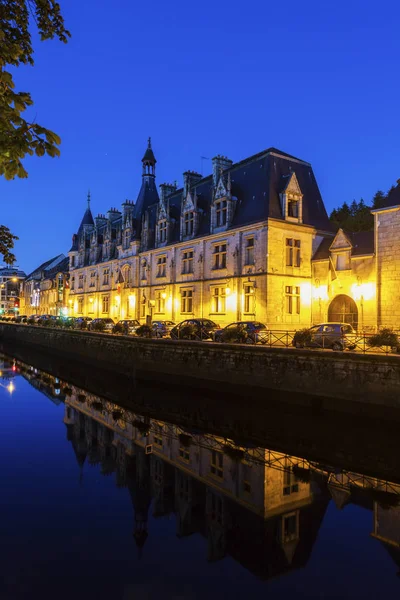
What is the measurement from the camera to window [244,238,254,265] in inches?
1367

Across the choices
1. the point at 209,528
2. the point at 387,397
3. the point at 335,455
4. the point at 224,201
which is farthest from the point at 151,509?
the point at 224,201

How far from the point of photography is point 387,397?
15.8 m

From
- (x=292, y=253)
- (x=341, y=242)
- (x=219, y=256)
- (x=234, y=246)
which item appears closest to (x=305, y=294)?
(x=292, y=253)

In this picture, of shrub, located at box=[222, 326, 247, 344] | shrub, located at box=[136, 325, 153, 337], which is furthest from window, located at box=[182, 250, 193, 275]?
shrub, located at box=[222, 326, 247, 344]

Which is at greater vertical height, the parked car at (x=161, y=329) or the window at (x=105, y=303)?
the window at (x=105, y=303)

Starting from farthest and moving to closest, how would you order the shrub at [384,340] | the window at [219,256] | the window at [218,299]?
1. the window at [219,256]
2. the window at [218,299]
3. the shrub at [384,340]

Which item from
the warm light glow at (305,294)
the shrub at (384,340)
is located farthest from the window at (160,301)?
the shrub at (384,340)

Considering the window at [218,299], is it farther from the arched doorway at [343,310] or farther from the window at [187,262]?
the arched doorway at [343,310]

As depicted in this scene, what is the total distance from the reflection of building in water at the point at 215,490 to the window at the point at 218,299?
67.3ft

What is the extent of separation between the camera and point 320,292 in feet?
110

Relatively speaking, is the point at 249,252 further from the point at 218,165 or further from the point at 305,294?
the point at 218,165

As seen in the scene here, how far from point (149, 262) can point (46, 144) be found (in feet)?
145

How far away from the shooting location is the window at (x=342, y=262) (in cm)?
3090

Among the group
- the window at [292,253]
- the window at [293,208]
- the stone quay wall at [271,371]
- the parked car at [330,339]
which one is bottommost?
the stone quay wall at [271,371]
